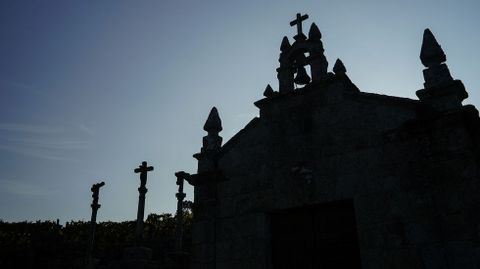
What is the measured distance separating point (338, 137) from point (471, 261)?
9.45 feet

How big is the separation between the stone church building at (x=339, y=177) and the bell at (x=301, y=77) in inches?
1.0

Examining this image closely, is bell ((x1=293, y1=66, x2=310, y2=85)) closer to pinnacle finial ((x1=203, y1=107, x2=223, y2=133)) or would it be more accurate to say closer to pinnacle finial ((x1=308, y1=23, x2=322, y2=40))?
pinnacle finial ((x1=308, y1=23, x2=322, y2=40))

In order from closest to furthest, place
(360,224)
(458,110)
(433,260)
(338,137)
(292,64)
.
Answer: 1. (433,260)
2. (458,110)
3. (360,224)
4. (338,137)
5. (292,64)

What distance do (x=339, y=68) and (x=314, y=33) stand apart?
4.65 feet

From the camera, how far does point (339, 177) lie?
6828 millimetres

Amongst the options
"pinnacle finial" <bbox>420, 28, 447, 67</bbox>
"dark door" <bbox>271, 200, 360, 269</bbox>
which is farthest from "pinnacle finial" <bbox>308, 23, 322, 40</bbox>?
"dark door" <bbox>271, 200, 360, 269</bbox>

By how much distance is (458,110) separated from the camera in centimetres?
593

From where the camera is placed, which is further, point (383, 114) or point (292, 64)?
point (292, 64)

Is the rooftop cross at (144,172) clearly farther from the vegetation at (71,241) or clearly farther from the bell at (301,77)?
the bell at (301,77)

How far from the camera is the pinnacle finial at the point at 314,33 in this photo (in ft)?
27.9

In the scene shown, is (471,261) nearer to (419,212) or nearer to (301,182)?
(419,212)

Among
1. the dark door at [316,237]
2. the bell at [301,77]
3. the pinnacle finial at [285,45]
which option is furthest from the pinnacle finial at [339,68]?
the dark door at [316,237]

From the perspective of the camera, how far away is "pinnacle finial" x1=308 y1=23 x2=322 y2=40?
8516 mm

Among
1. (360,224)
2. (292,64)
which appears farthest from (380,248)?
(292,64)
